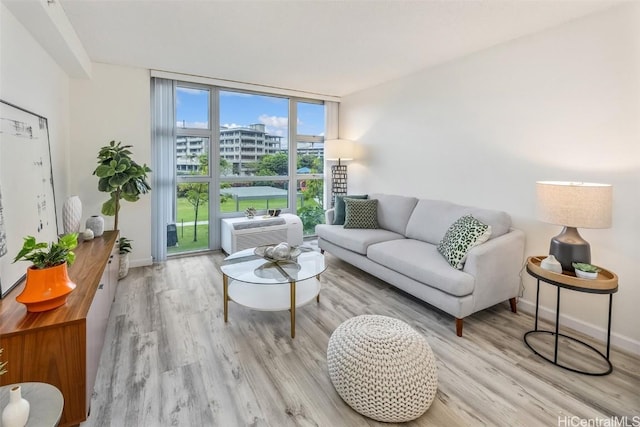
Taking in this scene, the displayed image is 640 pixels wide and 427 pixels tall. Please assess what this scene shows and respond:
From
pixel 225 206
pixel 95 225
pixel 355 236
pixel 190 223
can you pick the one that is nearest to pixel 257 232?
pixel 225 206

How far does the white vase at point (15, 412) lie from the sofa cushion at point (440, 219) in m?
3.06

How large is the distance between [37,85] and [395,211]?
3.62 m

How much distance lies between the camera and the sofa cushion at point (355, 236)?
348 cm

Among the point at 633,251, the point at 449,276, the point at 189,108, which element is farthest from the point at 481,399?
the point at 189,108

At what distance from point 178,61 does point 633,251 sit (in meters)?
4.49

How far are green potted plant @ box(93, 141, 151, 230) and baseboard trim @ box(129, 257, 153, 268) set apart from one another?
808 mm

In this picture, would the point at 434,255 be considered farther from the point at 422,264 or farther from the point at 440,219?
the point at 440,219

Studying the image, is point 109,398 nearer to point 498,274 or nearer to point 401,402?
point 401,402

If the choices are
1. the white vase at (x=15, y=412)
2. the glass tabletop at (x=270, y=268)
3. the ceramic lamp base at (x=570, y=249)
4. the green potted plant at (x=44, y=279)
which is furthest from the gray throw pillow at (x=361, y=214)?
the white vase at (x=15, y=412)

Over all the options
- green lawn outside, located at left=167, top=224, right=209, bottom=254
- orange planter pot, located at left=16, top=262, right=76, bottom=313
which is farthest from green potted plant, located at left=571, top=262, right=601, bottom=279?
green lawn outside, located at left=167, top=224, right=209, bottom=254

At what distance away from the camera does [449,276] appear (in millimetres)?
2443

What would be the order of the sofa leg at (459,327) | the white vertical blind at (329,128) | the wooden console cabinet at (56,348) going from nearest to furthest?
1. the wooden console cabinet at (56,348)
2. the sofa leg at (459,327)
3. the white vertical blind at (329,128)

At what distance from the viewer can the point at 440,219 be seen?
10.9 ft

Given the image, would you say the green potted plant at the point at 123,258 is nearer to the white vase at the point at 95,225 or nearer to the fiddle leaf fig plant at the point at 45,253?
the white vase at the point at 95,225
